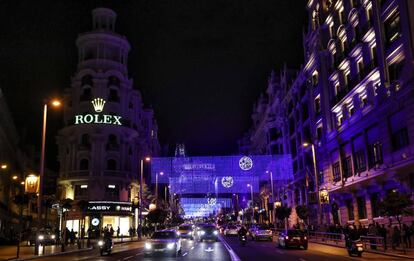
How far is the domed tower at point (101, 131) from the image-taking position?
68.0m

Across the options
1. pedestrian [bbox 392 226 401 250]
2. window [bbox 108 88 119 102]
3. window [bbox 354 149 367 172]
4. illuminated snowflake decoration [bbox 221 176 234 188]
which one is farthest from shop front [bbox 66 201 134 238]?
pedestrian [bbox 392 226 401 250]

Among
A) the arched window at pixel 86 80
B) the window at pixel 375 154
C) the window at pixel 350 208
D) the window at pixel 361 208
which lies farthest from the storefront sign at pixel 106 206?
the window at pixel 375 154

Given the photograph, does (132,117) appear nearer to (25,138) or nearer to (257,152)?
(25,138)

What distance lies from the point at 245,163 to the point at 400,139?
28115 mm

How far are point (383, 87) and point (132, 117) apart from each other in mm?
48029

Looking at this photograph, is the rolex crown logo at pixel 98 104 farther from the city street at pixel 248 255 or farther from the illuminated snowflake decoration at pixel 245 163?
the city street at pixel 248 255

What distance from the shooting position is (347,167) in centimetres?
4959

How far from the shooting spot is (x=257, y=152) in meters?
115

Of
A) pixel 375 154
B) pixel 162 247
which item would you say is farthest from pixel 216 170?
pixel 162 247

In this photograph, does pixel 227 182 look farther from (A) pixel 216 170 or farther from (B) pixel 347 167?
(B) pixel 347 167

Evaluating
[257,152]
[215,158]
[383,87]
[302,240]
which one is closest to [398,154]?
[383,87]

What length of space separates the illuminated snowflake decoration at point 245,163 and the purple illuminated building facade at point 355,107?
8.10 meters

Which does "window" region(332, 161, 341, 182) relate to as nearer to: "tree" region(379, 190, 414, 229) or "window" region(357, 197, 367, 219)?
"window" region(357, 197, 367, 219)

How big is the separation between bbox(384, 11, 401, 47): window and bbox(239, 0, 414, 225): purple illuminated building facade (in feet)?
0.27
